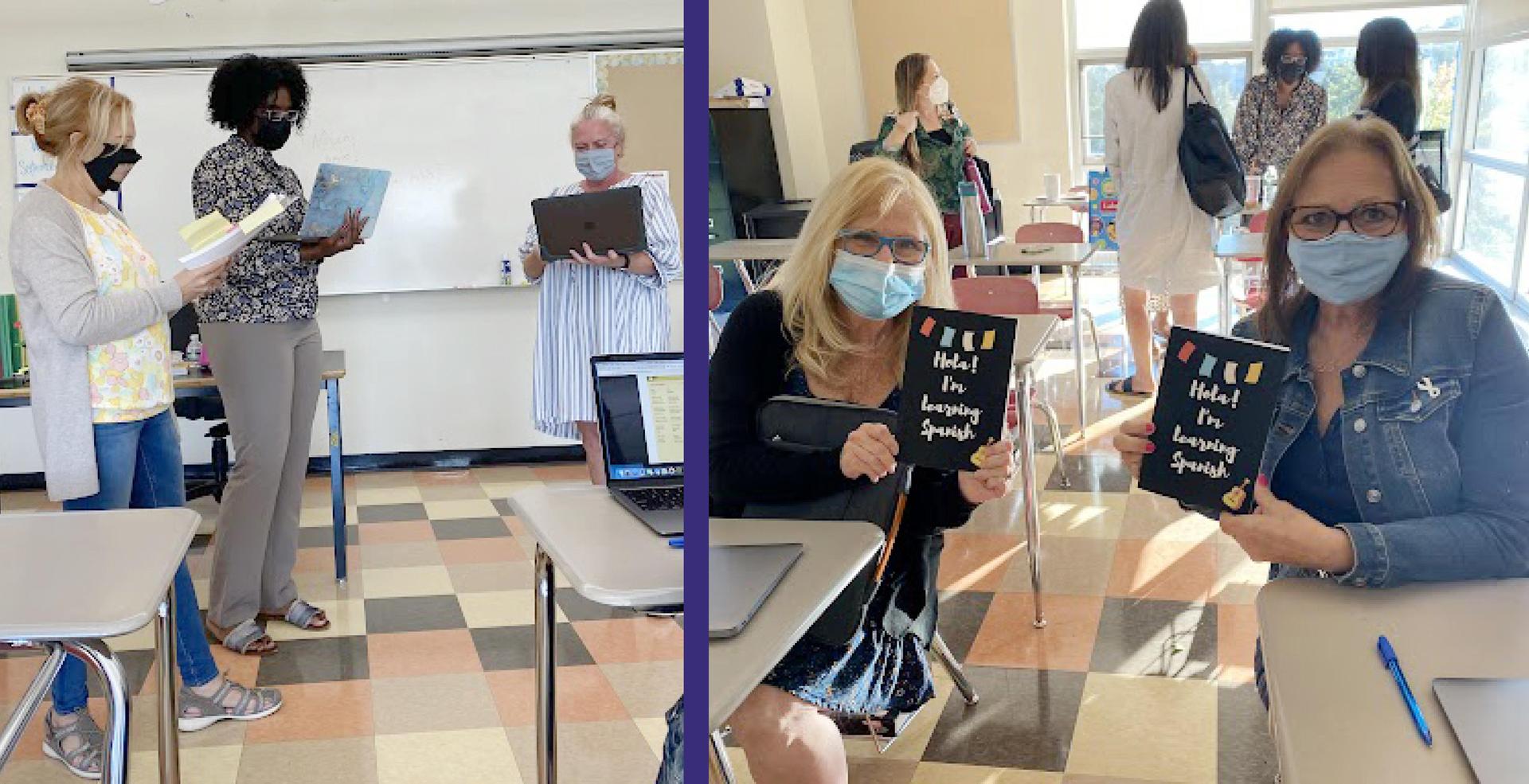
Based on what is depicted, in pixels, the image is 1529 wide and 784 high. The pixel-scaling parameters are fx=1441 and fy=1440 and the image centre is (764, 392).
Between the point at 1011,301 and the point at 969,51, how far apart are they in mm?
1089

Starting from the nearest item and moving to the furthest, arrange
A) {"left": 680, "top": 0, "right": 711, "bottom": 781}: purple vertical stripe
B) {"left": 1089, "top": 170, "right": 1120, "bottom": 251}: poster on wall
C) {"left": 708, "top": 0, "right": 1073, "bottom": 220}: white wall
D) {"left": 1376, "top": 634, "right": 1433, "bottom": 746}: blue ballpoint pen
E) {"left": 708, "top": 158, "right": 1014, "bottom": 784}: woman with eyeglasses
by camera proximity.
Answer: {"left": 680, "top": 0, "right": 711, "bottom": 781}: purple vertical stripe < {"left": 1376, "top": 634, "right": 1433, "bottom": 746}: blue ballpoint pen < {"left": 708, "top": 0, "right": 1073, "bottom": 220}: white wall < {"left": 708, "top": 158, "right": 1014, "bottom": 784}: woman with eyeglasses < {"left": 1089, "top": 170, "right": 1120, "bottom": 251}: poster on wall

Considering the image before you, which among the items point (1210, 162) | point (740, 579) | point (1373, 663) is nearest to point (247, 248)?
point (1210, 162)

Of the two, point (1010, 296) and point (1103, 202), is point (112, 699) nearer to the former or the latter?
point (1103, 202)

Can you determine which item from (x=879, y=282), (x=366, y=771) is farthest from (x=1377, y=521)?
(x=366, y=771)

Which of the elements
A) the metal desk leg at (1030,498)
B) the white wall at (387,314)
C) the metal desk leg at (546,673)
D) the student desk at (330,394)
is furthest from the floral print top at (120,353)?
the white wall at (387,314)

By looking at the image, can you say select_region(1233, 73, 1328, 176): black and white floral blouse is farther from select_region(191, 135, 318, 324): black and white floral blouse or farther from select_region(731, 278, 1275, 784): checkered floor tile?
select_region(191, 135, 318, 324): black and white floral blouse

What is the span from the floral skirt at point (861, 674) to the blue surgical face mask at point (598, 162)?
Result: 739 mm

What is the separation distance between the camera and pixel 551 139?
4426 millimetres

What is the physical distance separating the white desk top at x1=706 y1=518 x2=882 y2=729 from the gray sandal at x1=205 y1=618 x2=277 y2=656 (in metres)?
2.06

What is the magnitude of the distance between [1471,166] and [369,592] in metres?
2.63

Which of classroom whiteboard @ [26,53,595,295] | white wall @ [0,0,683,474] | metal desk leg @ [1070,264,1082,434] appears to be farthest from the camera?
classroom whiteboard @ [26,53,595,295]

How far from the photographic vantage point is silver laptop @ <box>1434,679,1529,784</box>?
0.79 m

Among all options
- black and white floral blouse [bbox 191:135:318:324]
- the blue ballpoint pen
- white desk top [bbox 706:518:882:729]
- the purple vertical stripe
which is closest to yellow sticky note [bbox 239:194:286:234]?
black and white floral blouse [bbox 191:135:318:324]

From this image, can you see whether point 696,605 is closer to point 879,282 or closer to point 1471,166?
point 879,282
